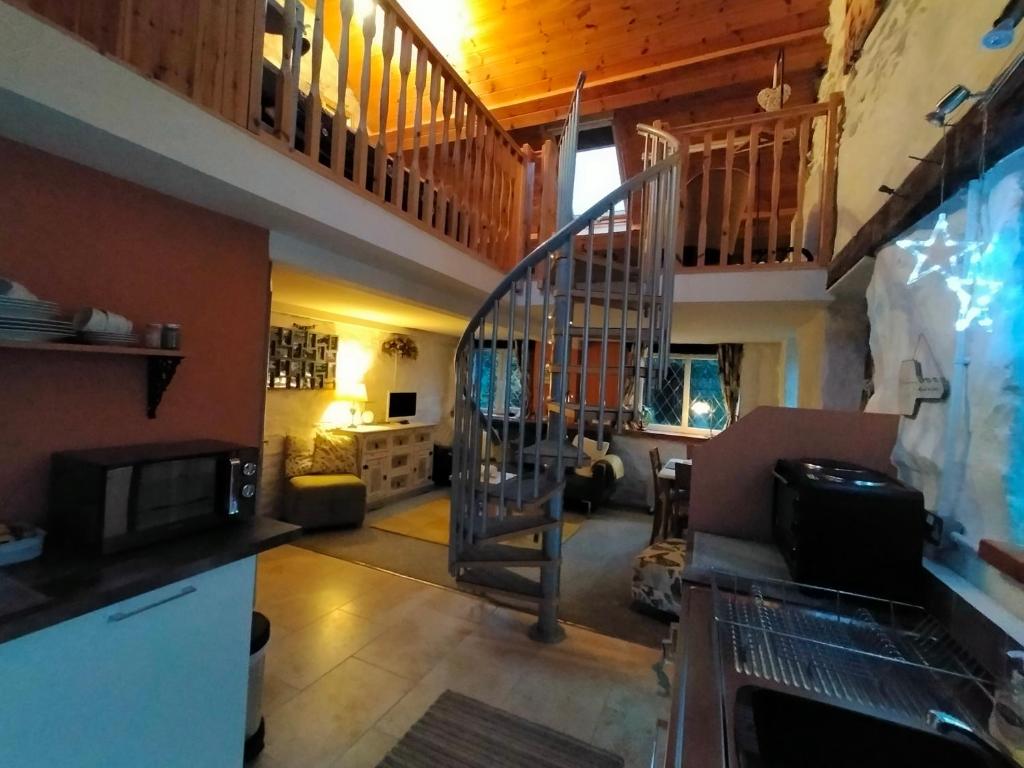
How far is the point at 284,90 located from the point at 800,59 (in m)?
4.50

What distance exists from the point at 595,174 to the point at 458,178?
3.26m

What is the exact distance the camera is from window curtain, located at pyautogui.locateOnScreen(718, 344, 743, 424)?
535cm

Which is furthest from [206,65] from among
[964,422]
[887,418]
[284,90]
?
[887,418]

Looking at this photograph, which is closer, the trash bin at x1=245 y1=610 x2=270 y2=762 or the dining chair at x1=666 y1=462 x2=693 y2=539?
the trash bin at x1=245 y1=610 x2=270 y2=762

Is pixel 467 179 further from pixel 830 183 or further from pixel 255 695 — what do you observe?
pixel 255 695

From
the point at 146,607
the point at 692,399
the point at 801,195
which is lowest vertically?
the point at 146,607

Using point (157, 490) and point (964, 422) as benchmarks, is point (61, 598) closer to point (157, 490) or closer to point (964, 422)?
point (157, 490)

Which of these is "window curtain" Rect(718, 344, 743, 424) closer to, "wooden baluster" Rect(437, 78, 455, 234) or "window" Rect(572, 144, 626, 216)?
"window" Rect(572, 144, 626, 216)

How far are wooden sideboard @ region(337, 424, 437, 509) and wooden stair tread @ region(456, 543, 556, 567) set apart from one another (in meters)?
2.54

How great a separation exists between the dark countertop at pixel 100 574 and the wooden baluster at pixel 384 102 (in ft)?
5.31

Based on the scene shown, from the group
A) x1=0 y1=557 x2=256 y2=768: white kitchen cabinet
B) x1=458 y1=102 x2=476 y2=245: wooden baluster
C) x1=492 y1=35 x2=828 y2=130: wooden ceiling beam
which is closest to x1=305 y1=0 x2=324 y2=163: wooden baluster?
x1=458 y1=102 x2=476 y2=245: wooden baluster

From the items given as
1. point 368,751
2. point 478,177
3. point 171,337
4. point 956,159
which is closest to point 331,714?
point 368,751

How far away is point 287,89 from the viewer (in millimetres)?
1688

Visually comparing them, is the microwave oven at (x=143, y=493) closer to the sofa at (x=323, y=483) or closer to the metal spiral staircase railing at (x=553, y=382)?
the metal spiral staircase railing at (x=553, y=382)
